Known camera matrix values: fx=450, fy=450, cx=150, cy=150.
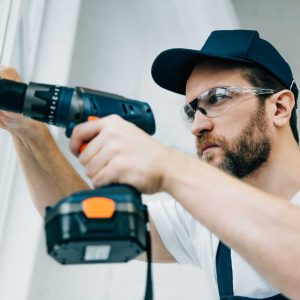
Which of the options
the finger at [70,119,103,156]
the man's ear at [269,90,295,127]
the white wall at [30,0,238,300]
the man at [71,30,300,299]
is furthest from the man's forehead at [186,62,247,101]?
the finger at [70,119,103,156]

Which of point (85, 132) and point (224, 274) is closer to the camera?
point (85, 132)

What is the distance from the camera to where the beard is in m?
1.15

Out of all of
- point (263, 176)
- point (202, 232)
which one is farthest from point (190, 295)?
point (263, 176)

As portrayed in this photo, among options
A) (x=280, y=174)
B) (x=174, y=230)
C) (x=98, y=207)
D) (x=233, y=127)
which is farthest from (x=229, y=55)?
(x=98, y=207)

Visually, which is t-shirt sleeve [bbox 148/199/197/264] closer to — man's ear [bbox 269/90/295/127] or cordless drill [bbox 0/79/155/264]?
man's ear [bbox 269/90/295/127]

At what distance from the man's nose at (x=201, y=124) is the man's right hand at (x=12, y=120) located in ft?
1.39

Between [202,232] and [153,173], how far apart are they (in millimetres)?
571

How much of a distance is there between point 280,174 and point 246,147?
0.11 metres

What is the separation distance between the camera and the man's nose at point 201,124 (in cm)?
117

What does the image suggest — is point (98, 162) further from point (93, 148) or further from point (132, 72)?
point (132, 72)

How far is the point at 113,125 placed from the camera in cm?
65

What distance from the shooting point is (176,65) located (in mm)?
1279

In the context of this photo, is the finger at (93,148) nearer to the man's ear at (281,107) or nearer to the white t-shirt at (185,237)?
the white t-shirt at (185,237)

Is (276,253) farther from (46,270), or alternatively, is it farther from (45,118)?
(46,270)
